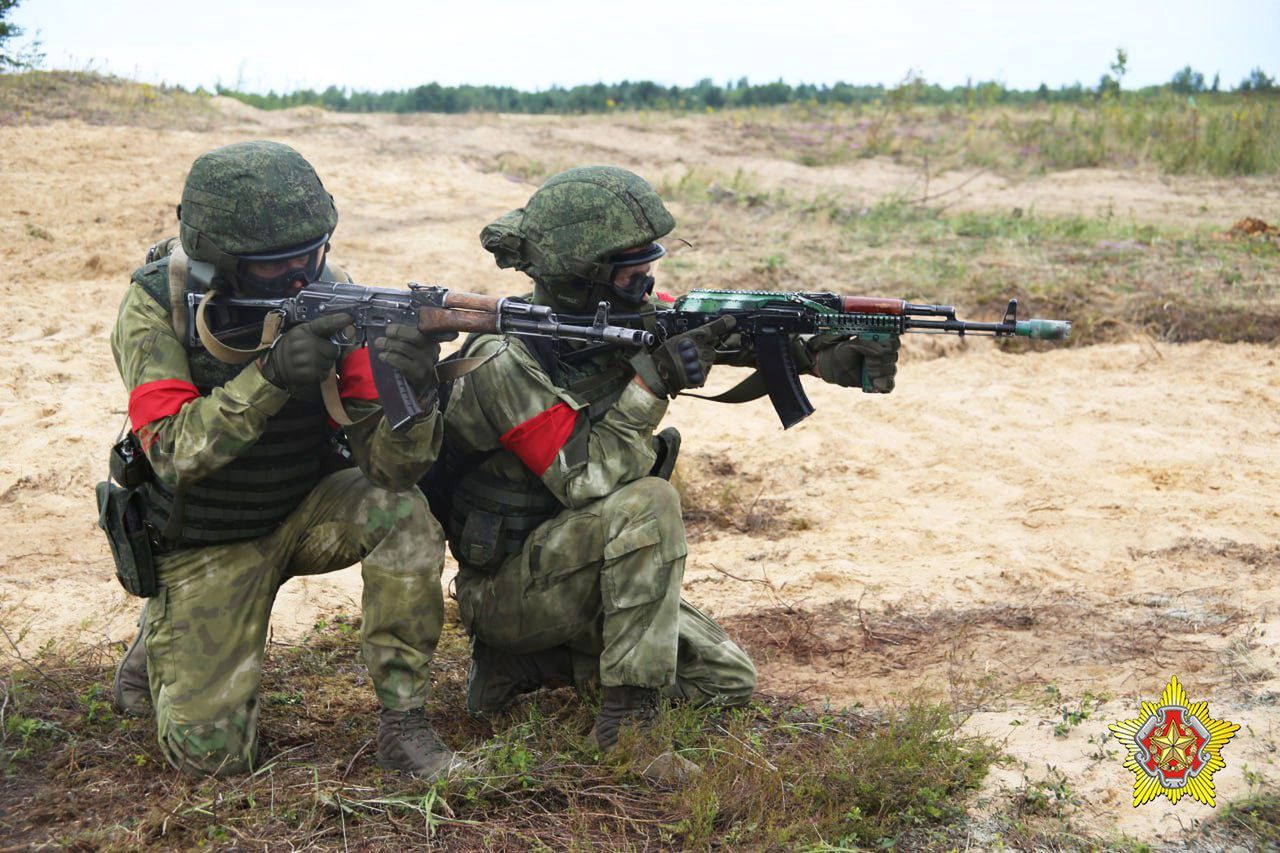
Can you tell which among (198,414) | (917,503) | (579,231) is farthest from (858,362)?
(917,503)

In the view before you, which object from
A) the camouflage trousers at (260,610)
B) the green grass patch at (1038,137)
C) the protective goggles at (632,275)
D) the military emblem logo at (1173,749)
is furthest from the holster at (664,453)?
the green grass patch at (1038,137)

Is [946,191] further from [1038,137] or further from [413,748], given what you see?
[413,748]

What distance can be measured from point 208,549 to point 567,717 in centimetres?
134

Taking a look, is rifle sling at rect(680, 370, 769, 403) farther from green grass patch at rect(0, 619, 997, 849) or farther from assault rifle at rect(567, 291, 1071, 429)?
green grass patch at rect(0, 619, 997, 849)

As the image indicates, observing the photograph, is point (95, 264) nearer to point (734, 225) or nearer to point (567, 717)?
point (734, 225)

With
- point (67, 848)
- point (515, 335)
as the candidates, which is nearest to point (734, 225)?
point (515, 335)

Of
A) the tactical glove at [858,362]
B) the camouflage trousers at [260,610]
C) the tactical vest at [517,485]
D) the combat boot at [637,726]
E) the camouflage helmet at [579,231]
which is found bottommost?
the combat boot at [637,726]

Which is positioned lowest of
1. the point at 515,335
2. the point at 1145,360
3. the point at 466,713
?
the point at 466,713

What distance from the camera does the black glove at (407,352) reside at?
3721mm

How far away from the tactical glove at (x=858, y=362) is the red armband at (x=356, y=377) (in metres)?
1.62

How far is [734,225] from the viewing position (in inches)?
453

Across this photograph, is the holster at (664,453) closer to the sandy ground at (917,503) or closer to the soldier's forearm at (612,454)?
the soldier's forearm at (612,454)

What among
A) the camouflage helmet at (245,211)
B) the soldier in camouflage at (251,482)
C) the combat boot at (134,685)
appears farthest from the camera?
the combat boot at (134,685)

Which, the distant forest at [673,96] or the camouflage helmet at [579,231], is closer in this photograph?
the camouflage helmet at [579,231]
